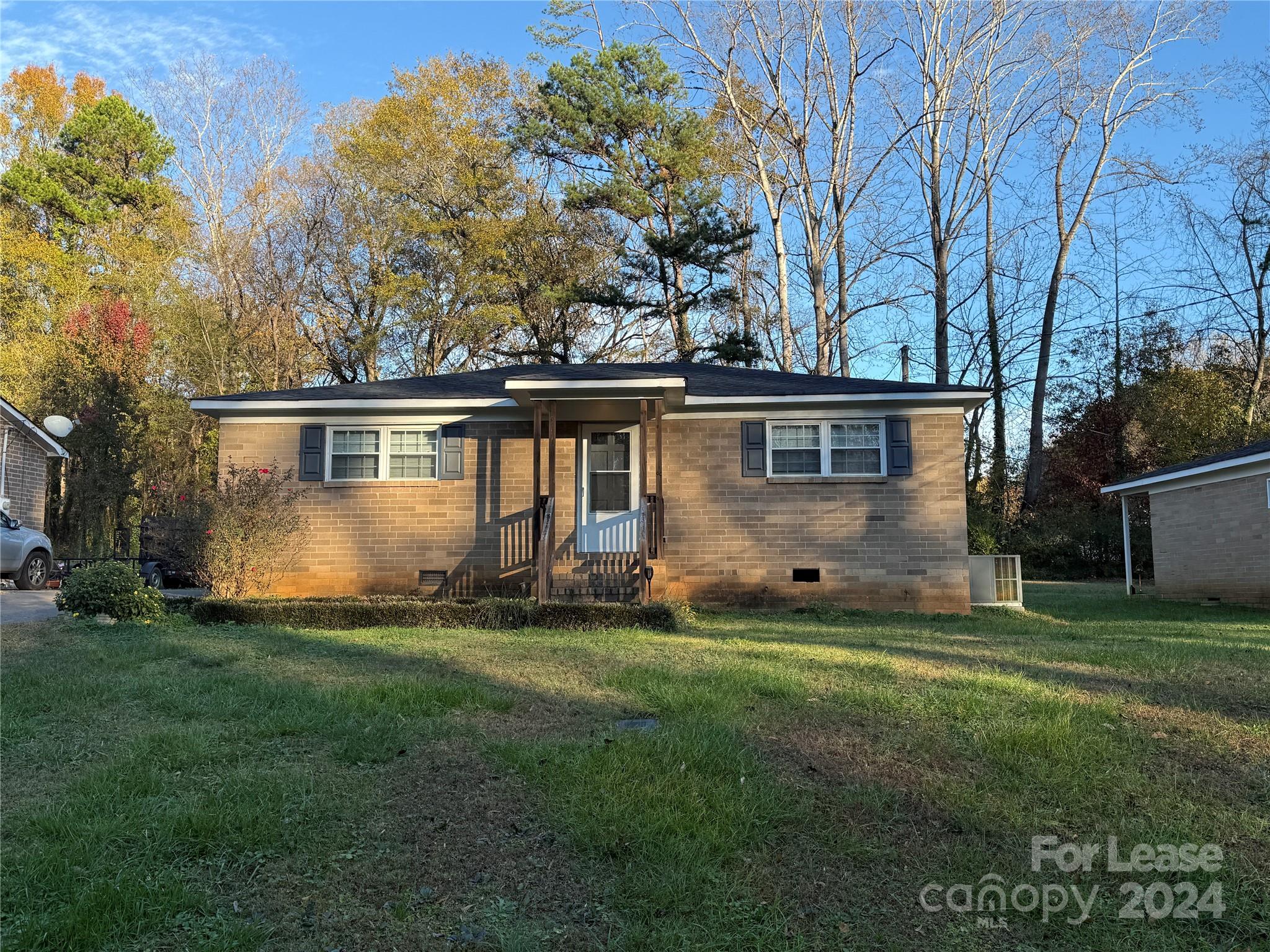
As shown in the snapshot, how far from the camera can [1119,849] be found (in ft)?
11.1

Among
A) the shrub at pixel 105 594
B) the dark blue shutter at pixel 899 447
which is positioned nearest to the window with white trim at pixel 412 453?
the shrub at pixel 105 594

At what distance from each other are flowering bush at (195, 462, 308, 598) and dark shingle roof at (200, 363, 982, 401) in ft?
5.40

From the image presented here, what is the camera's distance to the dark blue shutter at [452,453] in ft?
40.1

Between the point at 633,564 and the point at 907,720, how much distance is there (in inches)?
275

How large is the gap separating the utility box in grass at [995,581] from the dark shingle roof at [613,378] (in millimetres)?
2845

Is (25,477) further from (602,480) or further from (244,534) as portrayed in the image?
(602,480)

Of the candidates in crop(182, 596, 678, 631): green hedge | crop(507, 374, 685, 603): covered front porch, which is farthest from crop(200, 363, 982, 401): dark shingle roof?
crop(182, 596, 678, 631): green hedge

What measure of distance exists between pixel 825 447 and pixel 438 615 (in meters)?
5.92

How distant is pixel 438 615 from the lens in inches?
376

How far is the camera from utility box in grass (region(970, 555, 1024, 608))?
13367mm

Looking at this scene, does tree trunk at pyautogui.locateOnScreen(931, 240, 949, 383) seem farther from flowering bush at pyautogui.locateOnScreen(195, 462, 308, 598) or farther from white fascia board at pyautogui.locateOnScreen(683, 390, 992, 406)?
flowering bush at pyautogui.locateOnScreen(195, 462, 308, 598)

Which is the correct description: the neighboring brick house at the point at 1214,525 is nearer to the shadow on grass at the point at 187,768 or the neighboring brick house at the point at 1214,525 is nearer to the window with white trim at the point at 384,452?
the window with white trim at the point at 384,452

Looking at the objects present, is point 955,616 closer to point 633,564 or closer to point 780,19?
point 633,564

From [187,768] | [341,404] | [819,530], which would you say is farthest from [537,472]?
[187,768]
